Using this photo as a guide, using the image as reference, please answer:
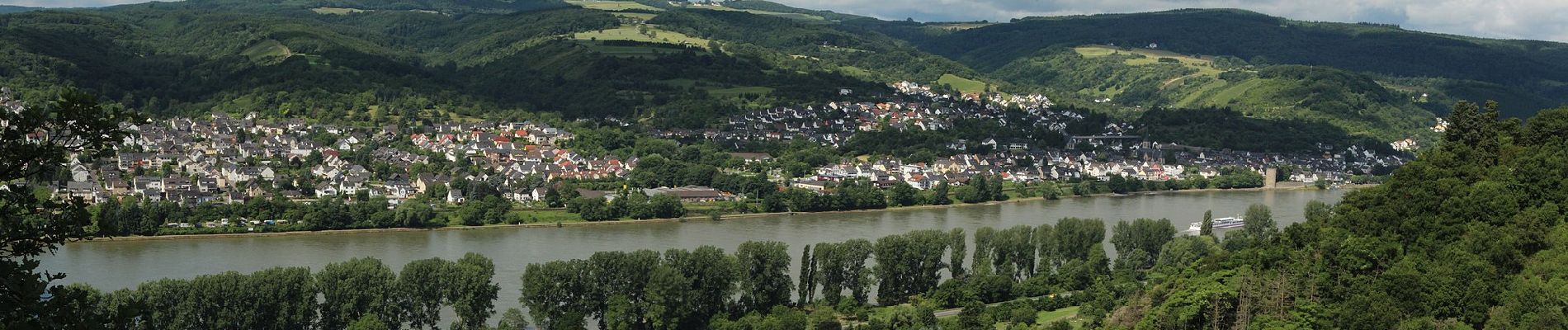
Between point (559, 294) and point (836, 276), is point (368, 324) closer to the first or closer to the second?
point (559, 294)

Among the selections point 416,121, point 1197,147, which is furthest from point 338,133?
point 1197,147

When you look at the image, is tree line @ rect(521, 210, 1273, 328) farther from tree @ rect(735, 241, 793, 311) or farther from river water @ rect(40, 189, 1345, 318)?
river water @ rect(40, 189, 1345, 318)

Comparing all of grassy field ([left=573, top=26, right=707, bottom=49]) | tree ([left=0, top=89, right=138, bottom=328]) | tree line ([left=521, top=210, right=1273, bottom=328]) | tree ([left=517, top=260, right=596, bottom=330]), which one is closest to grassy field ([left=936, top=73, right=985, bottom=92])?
grassy field ([left=573, top=26, right=707, bottom=49])

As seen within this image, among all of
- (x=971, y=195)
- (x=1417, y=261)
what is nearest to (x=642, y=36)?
(x=971, y=195)

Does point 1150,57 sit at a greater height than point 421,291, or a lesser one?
greater

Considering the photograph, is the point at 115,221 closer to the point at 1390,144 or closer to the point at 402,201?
the point at 402,201

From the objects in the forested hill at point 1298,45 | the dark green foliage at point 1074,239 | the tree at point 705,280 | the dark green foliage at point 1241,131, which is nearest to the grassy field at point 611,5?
the forested hill at point 1298,45
